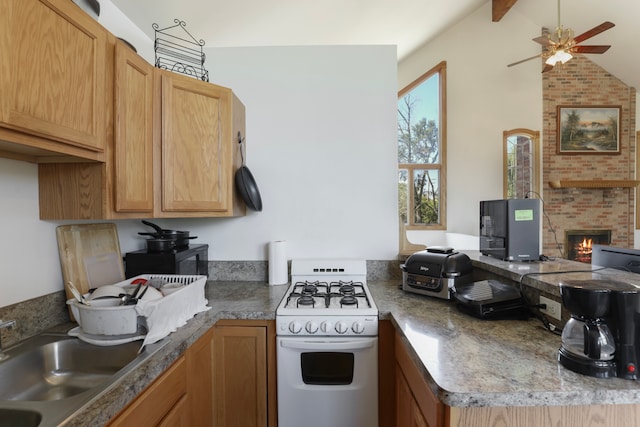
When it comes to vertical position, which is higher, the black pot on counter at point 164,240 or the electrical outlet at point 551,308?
the black pot on counter at point 164,240

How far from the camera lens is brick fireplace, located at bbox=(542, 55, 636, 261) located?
545 centimetres

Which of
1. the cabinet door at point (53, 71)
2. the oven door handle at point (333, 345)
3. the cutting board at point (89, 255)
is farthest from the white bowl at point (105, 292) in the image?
the oven door handle at point (333, 345)

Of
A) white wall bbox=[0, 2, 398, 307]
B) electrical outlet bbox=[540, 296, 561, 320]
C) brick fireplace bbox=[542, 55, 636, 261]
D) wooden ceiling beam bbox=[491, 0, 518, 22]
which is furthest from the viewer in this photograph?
brick fireplace bbox=[542, 55, 636, 261]

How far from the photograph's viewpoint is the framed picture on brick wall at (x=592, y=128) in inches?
217

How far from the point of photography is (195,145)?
5.32ft

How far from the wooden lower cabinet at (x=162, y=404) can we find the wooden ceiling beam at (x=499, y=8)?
6.39 m

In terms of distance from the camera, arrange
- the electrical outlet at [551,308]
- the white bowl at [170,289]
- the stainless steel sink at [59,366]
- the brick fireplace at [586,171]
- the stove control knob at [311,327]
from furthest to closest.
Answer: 1. the brick fireplace at [586,171]
2. the stove control knob at [311,327]
3. the white bowl at [170,289]
4. the electrical outlet at [551,308]
5. the stainless steel sink at [59,366]

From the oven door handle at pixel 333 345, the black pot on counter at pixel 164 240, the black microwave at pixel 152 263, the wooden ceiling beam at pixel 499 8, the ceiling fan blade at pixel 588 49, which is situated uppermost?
the wooden ceiling beam at pixel 499 8

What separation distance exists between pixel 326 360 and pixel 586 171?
255 inches

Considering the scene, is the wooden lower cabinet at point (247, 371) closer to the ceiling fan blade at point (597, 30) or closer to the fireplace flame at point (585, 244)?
the ceiling fan blade at point (597, 30)

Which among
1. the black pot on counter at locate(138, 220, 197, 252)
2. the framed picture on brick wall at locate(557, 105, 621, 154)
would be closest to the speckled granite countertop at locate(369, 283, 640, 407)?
the black pot on counter at locate(138, 220, 197, 252)

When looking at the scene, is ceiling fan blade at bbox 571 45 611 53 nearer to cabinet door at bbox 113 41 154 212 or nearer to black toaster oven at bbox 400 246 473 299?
black toaster oven at bbox 400 246 473 299

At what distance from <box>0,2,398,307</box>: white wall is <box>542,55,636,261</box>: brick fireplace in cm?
492

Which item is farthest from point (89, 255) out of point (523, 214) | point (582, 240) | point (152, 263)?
point (582, 240)
